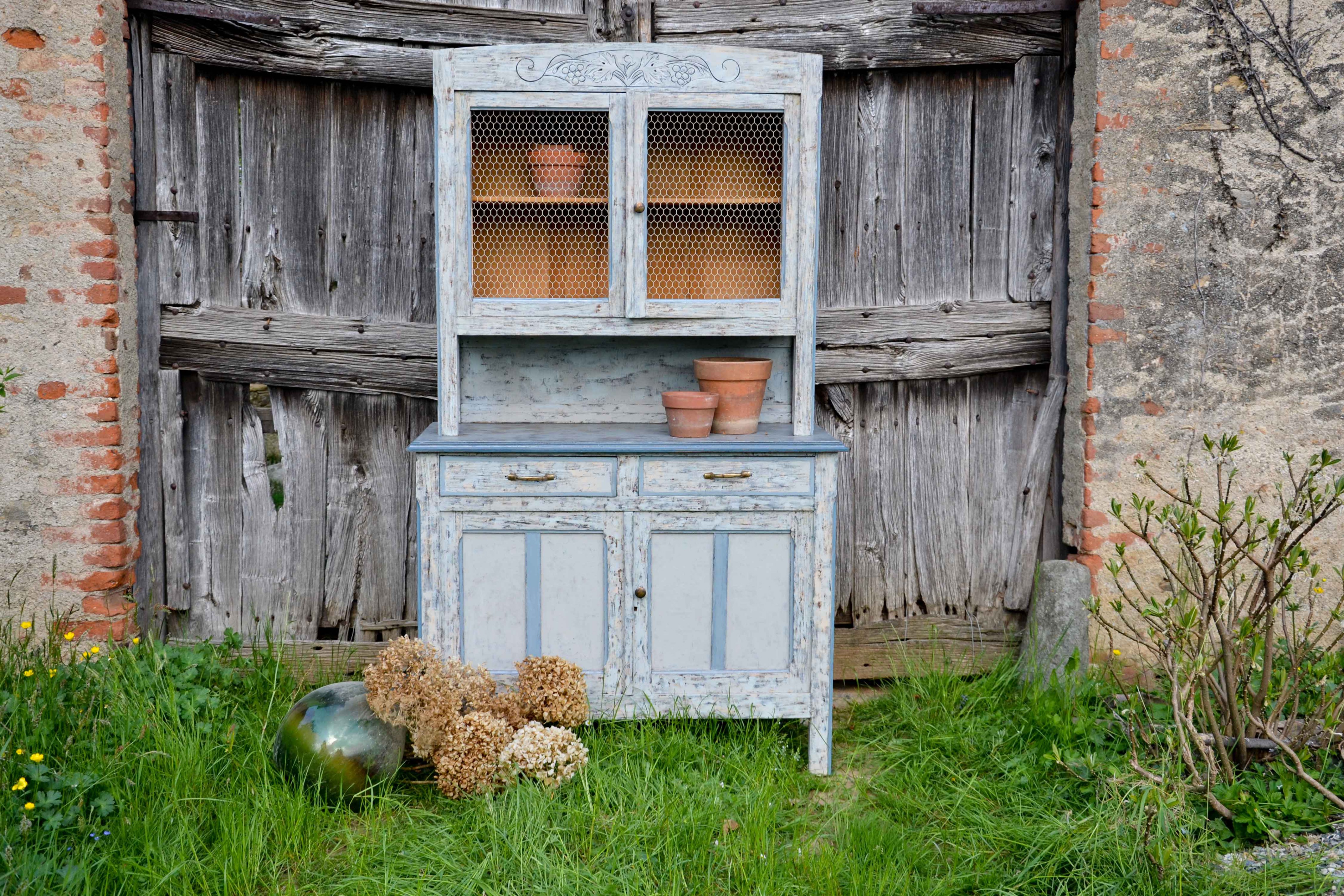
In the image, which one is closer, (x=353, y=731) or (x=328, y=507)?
(x=353, y=731)

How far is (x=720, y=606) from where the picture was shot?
10.4ft

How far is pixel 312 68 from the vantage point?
363 cm

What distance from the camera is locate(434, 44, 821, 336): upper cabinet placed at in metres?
3.16

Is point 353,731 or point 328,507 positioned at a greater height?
point 328,507

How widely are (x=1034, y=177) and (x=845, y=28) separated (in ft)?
2.91

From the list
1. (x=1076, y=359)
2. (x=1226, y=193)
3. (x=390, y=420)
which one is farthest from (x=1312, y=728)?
(x=390, y=420)

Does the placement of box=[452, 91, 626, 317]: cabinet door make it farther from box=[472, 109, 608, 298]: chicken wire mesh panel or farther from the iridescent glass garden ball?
the iridescent glass garden ball

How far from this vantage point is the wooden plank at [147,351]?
361cm

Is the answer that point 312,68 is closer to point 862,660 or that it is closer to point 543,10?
point 543,10

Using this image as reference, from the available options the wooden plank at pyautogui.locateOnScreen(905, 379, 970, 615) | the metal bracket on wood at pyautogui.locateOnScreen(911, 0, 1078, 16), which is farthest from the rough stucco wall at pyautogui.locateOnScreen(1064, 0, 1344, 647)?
the wooden plank at pyautogui.locateOnScreen(905, 379, 970, 615)

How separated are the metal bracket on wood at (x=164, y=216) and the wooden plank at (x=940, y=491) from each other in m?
2.69

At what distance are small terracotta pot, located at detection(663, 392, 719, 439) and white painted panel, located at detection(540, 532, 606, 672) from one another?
1.35 feet

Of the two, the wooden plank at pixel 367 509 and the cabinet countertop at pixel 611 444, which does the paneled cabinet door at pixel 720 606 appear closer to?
the cabinet countertop at pixel 611 444

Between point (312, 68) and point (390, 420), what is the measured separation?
1270 millimetres
